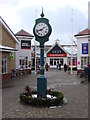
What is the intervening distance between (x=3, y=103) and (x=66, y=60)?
45.4 m

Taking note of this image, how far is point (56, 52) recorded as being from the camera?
2163 inches

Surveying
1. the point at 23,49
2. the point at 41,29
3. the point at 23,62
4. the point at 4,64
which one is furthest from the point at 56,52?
the point at 41,29

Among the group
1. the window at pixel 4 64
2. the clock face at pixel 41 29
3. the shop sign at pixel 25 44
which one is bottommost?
the window at pixel 4 64

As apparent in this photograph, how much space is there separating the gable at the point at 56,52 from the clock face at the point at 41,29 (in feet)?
147

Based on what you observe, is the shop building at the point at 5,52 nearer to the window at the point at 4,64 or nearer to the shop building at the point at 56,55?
the window at the point at 4,64

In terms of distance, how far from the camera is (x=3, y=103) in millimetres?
9781

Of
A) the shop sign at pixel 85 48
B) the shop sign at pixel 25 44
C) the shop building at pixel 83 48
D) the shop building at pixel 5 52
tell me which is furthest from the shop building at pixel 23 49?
the shop sign at pixel 85 48

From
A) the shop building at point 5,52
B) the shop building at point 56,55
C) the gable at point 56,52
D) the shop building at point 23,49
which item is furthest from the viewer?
the gable at point 56,52

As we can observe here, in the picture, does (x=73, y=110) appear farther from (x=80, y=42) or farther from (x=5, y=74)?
(x=80, y=42)

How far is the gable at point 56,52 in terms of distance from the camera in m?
54.8

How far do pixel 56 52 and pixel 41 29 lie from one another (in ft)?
147

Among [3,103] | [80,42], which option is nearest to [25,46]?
[80,42]

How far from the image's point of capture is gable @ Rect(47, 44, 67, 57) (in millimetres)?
54812

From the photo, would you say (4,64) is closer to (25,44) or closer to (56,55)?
(25,44)
